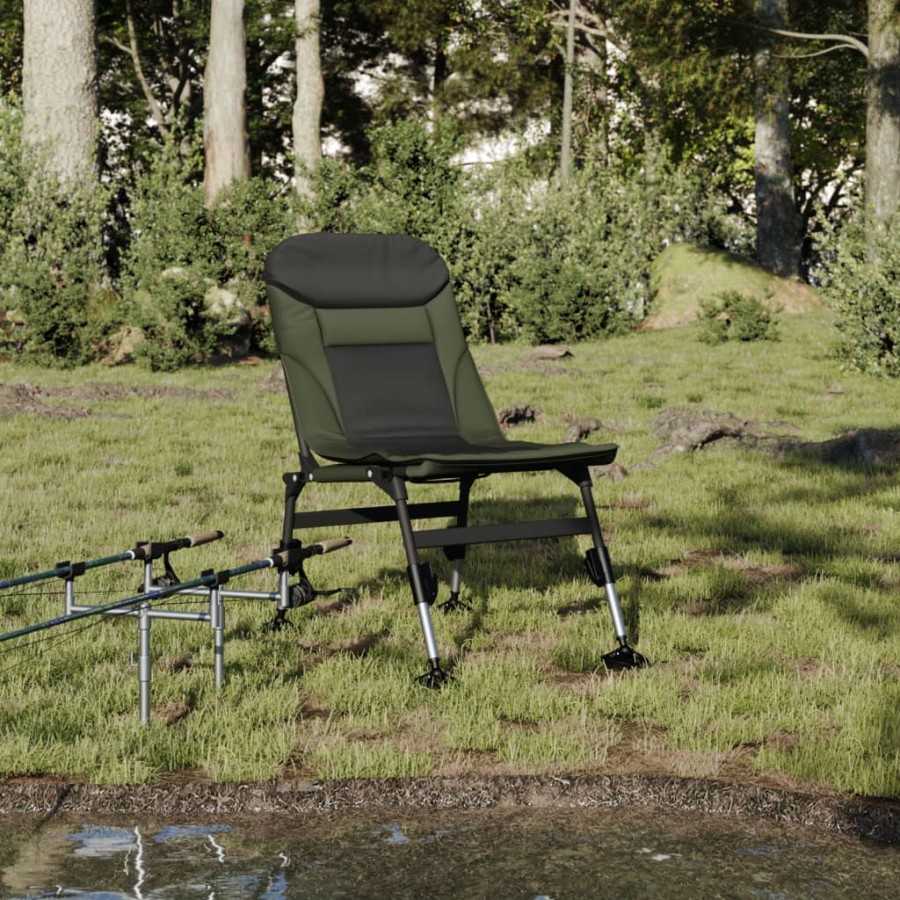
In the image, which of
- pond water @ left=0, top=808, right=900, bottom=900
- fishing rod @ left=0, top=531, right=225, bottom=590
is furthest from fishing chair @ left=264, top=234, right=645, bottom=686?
pond water @ left=0, top=808, right=900, bottom=900

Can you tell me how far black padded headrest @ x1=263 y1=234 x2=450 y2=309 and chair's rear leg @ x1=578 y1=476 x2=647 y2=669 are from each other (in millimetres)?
1505

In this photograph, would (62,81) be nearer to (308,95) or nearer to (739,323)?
(308,95)

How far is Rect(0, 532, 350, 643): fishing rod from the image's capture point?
4.09m

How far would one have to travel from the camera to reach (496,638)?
19.1 ft

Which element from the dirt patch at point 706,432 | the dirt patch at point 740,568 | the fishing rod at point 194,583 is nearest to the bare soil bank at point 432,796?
the fishing rod at point 194,583

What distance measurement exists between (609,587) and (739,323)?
544 inches

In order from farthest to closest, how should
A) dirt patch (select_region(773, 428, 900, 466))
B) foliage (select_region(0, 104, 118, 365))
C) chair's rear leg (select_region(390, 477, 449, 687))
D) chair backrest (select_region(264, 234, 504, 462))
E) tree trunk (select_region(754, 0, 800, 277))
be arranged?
tree trunk (select_region(754, 0, 800, 277))
foliage (select_region(0, 104, 118, 365))
dirt patch (select_region(773, 428, 900, 466))
chair backrest (select_region(264, 234, 504, 462))
chair's rear leg (select_region(390, 477, 449, 687))

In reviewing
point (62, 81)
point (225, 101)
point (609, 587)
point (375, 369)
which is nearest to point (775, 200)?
point (225, 101)

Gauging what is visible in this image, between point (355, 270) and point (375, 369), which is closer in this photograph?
point (375, 369)

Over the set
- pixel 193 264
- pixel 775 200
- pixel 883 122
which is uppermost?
pixel 883 122

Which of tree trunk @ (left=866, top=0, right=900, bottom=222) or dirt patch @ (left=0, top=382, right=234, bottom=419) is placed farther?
tree trunk @ (left=866, top=0, right=900, bottom=222)

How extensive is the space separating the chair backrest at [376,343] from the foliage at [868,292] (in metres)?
8.89

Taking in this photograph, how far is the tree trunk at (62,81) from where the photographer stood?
18.5 metres

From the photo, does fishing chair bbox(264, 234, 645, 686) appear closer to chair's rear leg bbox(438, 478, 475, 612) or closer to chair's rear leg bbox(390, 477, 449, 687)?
chair's rear leg bbox(438, 478, 475, 612)
